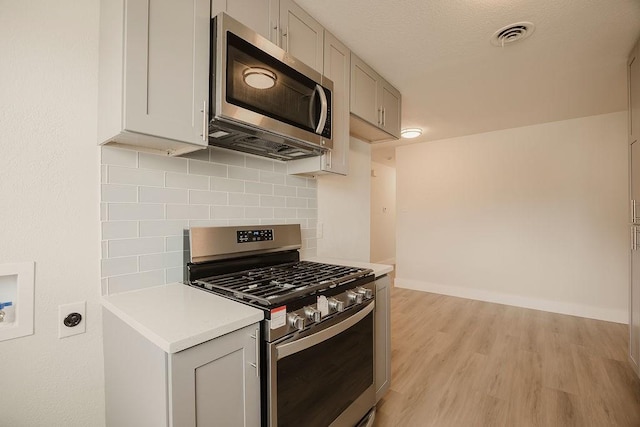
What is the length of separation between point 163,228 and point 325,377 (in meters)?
0.99

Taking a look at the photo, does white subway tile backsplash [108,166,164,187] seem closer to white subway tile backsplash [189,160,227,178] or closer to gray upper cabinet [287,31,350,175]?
white subway tile backsplash [189,160,227,178]

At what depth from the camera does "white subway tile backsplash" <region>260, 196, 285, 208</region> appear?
1903 millimetres

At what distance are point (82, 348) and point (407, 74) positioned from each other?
8.53 feet

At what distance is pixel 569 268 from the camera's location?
3660 millimetres

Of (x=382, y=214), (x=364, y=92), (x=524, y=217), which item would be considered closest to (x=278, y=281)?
(x=364, y=92)

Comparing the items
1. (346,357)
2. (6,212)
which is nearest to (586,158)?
(346,357)

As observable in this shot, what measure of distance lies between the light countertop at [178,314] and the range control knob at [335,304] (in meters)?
0.37

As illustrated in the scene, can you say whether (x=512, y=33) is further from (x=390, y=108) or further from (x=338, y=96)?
(x=338, y=96)

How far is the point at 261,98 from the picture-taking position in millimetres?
1341

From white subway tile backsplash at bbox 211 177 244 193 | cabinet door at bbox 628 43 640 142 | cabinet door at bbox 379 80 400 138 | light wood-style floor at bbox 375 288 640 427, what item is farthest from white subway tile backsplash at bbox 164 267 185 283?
cabinet door at bbox 628 43 640 142

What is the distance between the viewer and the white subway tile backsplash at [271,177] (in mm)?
1899

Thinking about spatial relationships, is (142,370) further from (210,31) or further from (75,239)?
(210,31)

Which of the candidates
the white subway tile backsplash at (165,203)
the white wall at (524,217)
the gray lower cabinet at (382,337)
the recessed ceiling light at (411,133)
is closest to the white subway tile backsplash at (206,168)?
the white subway tile backsplash at (165,203)

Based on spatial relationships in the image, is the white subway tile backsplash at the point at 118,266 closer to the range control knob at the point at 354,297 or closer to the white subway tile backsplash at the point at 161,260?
the white subway tile backsplash at the point at 161,260
